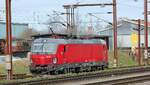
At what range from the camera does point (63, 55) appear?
113ft

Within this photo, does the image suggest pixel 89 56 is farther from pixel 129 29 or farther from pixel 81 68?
pixel 129 29

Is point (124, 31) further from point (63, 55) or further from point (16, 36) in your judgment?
point (63, 55)

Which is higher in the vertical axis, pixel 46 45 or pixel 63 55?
pixel 46 45

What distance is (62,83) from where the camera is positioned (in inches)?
951

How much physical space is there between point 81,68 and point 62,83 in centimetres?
1327

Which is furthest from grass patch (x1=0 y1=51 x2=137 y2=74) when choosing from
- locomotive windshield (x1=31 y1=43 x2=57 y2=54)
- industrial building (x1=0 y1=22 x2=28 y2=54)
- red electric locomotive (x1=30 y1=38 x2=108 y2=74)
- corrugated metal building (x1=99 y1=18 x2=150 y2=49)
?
corrugated metal building (x1=99 y1=18 x2=150 y2=49)

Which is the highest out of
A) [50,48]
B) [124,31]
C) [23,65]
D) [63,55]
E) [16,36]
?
[124,31]

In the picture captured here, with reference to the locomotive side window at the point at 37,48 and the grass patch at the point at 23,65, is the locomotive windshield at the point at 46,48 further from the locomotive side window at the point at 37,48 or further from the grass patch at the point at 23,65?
the grass patch at the point at 23,65

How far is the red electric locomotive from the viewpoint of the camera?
33312 millimetres

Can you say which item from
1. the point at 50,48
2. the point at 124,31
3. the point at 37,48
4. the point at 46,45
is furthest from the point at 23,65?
the point at 124,31

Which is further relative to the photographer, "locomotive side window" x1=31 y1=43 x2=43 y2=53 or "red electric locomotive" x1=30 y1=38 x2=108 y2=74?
"locomotive side window" x1=31 y1=43 x2=43 y2=53

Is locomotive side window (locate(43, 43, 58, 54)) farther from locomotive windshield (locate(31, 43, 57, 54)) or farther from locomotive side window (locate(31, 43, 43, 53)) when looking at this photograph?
locomotive side window (locate(31, 43, 43, 53))

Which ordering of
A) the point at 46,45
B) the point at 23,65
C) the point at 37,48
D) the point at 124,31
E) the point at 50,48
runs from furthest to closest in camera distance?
1. the point at 124,31
2. the point at 23,65
3. the point at 37,48
4. the point at 46,45
5. the point at 50,48

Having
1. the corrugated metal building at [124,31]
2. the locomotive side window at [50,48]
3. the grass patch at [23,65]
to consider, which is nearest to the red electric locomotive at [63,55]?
the locomotive side window at [50,48]
